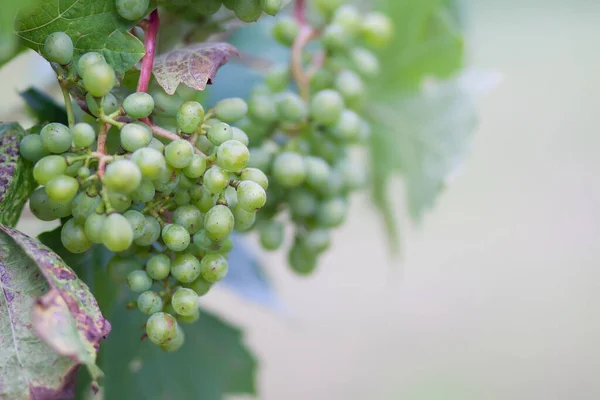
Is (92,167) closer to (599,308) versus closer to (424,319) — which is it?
(424,319)

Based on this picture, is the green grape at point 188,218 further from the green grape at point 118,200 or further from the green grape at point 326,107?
the green grape at point 326,107

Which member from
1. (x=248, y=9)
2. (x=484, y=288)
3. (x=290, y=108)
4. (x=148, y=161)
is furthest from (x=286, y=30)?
(x=484, y=288)

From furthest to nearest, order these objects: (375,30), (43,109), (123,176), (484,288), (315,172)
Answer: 1. (484,288)
2. (375,30)
3. (315,172)
4. (43,109)
5. (123,176)

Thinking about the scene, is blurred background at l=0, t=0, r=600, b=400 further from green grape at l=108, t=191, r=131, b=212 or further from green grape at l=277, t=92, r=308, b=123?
green grape at l=108, t=191, r=131, b=212

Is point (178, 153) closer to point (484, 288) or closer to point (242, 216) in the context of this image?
point (242, 216)

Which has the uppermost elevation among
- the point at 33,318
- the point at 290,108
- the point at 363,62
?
the point at 363,62

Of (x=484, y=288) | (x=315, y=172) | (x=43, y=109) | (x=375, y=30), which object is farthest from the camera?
(x=484, y=288)
